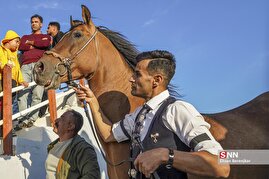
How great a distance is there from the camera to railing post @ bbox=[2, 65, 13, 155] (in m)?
5.70

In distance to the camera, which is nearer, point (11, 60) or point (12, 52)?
point (11, 60)

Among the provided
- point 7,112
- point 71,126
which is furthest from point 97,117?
point 7,112

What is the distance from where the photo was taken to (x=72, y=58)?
3.91 meters

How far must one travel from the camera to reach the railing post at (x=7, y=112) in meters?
5.70

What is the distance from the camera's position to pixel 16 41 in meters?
6.79

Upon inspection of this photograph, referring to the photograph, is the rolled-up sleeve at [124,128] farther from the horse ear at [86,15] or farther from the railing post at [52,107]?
the railing post at [52,107]

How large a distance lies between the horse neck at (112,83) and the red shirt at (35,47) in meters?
3.59

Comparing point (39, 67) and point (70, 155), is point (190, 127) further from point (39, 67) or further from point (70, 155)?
point (70, 155)

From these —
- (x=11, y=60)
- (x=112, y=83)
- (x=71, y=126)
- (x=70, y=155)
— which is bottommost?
(x=70, y=155)

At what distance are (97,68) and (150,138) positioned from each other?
159cm

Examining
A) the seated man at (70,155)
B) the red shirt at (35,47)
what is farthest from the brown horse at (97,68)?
the red shirt at (35,47)

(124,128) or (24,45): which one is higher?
(24,45)

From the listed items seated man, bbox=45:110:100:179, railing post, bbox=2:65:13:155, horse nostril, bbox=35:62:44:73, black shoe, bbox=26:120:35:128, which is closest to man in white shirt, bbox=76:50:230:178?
horse nostril, bbox=35:62:44:73

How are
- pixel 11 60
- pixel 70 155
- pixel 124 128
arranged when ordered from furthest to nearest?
pixel 11 60
pixel 70 155
pixel 124 128
